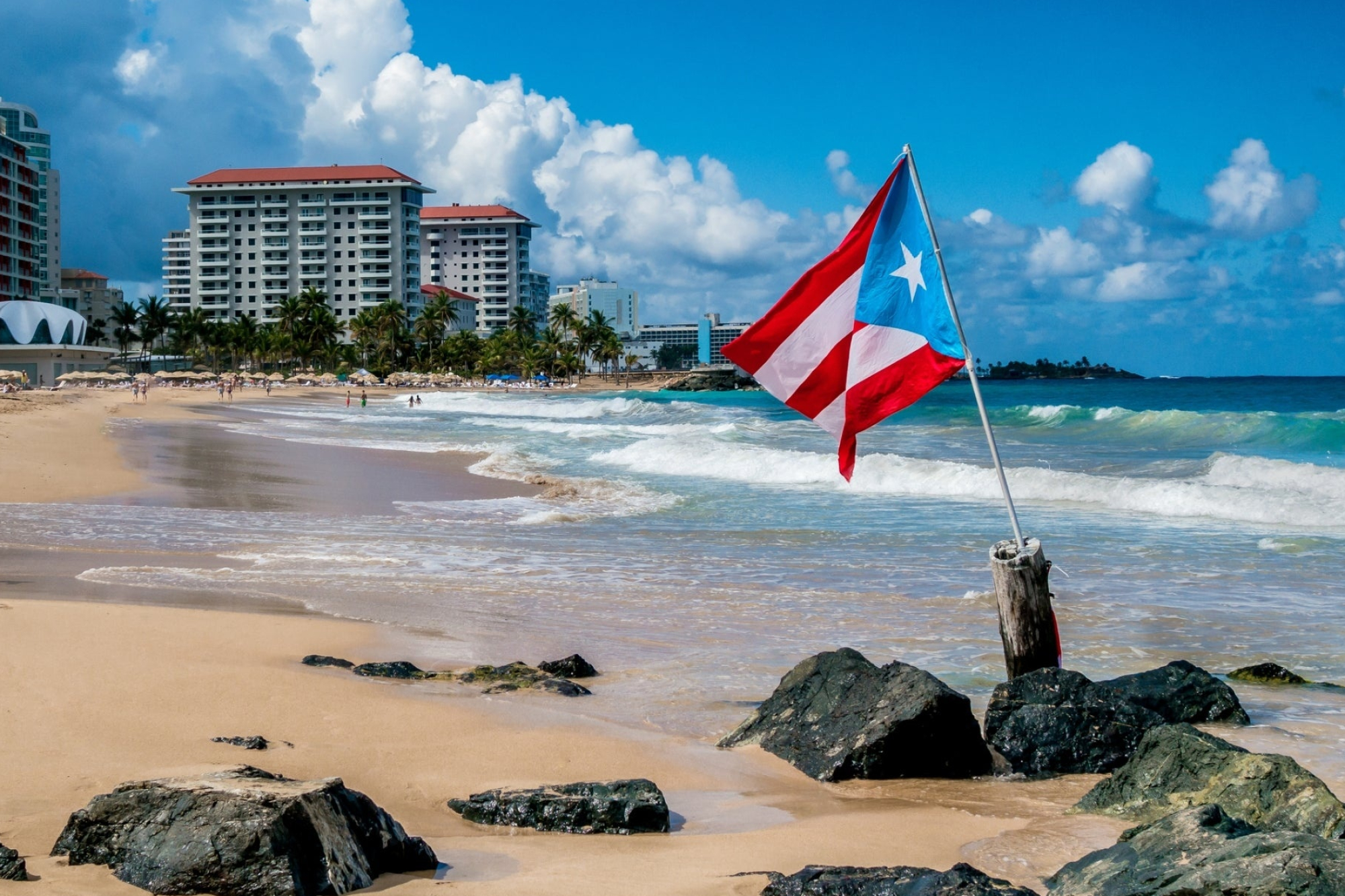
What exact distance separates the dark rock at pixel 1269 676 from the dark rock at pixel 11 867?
7483 millimetres

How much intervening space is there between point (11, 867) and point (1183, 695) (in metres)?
6.23

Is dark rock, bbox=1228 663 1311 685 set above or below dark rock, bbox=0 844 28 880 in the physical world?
below

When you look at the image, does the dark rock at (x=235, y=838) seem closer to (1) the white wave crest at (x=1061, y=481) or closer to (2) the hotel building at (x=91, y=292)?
(1) the white wave crest at (x=1061, y=481)

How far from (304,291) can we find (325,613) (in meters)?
142

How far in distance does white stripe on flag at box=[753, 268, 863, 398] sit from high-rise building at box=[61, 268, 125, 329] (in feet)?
A: 555

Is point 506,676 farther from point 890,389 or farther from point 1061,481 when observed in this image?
point 1061,481

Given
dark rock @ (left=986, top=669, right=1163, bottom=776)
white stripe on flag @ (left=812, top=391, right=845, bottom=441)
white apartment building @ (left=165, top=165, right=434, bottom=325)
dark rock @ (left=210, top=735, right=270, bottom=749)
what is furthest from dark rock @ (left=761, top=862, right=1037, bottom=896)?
white apartment building @ (left=165, top=165, right=434, bottom=325)

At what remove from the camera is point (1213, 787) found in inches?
204

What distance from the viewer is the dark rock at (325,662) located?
7.91 m

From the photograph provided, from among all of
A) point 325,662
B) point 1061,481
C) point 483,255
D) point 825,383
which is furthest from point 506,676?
point 483,255

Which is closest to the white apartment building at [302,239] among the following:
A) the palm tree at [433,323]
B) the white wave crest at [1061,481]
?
the palm tree at [433,323]

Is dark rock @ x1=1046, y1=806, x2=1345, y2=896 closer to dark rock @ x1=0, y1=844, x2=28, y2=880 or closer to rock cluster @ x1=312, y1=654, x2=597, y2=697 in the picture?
dark rock @ x1=0, y1=844, x2=28, y2=880

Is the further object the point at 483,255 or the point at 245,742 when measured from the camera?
the point at 483,255

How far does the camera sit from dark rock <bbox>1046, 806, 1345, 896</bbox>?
3.36 m
